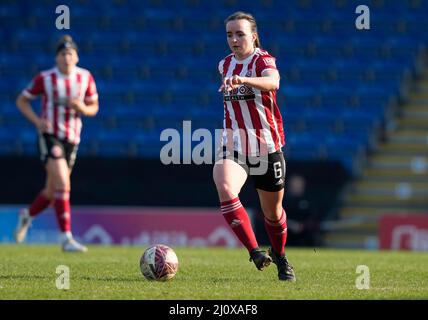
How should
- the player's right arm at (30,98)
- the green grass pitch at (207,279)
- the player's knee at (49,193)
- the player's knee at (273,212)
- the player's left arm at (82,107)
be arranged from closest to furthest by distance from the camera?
the green grass pitch at (207,279), the player's knee at (273,212), the player's left arm at (82,107), the player's right arm at (30,98), the player's knee at (49,193)

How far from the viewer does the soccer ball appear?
Answer: 293 inches

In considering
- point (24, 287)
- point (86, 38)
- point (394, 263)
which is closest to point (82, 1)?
point (86, 38)

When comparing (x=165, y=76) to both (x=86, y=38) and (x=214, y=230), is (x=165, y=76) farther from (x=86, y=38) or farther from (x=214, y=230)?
(x=214, y=230)

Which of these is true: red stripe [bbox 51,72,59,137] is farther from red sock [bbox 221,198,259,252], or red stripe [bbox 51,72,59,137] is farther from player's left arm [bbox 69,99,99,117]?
red sock [bbox 221,198,259,252]

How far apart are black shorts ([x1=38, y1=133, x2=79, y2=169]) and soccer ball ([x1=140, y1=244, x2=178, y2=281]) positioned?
3987 millimetres

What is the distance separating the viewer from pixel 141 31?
22.1 meters

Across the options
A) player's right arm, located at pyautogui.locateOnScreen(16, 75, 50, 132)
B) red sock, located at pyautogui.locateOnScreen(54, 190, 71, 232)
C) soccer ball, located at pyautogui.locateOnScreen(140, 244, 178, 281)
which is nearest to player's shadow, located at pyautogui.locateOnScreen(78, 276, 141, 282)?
soccer ball, located at pyautogui.locateOnScreen(140, 244, 178, 281)

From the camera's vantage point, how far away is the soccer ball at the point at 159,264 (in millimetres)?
7445

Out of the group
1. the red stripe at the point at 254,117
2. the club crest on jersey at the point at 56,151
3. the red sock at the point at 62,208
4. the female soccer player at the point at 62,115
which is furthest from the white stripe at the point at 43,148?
the red stripe at the point at 254,117

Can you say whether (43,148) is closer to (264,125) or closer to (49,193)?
(49,193)

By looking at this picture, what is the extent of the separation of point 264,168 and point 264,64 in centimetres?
80

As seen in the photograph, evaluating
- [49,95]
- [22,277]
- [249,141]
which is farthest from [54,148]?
[249,141]

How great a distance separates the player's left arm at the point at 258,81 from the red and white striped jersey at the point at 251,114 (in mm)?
148

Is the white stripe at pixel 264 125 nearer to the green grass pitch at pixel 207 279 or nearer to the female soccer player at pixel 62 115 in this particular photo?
the green grass pitch at pixel 207 279
